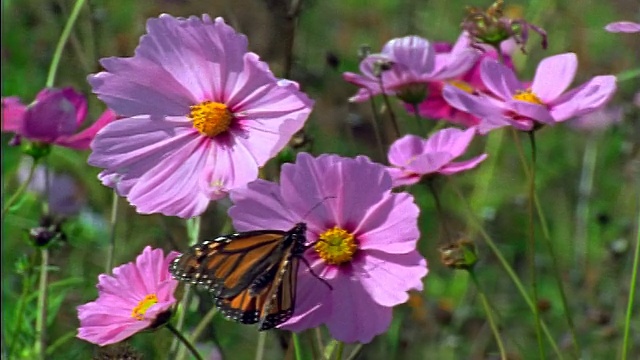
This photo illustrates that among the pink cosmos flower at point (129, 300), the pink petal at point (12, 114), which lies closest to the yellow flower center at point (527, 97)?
the pink cosmos flower at point (129, 300)

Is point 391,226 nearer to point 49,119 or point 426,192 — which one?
point 49,119

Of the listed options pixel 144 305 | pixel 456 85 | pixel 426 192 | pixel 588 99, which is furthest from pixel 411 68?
pixel 426 192

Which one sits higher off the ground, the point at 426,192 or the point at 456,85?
the point at 456,85

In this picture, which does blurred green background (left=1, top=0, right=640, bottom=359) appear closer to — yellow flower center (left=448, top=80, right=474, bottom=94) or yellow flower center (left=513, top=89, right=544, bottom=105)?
yellow flower center (left=448, top=80, right=474, bottom=94)

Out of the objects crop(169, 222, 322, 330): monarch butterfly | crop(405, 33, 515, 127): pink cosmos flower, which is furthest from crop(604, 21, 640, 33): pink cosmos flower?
crop(169, 222, 322, 330): monarch butterfly

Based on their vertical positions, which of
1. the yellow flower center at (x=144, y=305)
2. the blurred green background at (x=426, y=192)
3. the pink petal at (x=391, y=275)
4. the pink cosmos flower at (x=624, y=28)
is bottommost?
the blurred green background at (x=426, y=192)

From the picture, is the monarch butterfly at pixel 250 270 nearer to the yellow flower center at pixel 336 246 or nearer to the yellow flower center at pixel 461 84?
the yellow flower center at pixel 336 246
